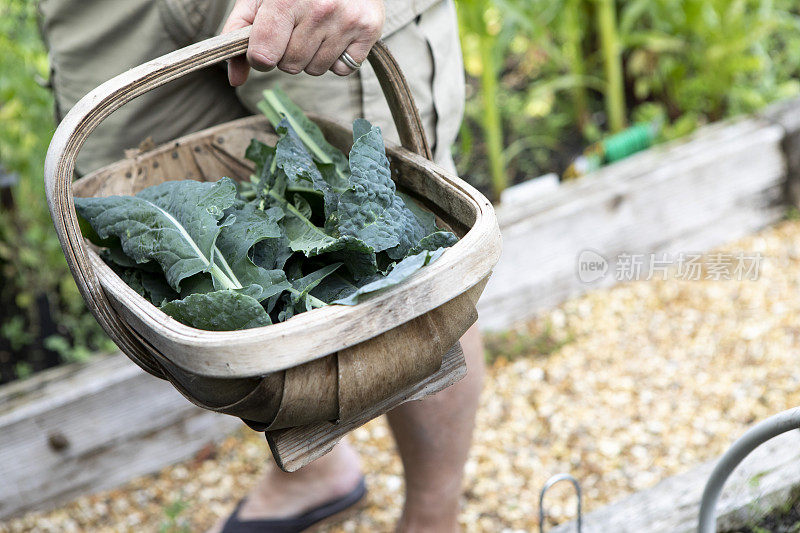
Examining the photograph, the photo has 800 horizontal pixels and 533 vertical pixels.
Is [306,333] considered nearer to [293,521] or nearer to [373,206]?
[373,206]

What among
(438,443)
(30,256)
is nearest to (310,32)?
(438,443)

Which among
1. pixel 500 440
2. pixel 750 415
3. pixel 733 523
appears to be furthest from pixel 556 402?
pixel 733 523

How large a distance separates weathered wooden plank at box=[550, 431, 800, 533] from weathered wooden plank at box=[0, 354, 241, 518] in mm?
1074

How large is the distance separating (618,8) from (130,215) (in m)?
2.32

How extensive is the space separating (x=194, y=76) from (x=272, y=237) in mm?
479

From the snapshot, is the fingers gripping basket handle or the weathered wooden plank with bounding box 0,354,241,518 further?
the weathered wooden plank with bounding box 0,354,241,518

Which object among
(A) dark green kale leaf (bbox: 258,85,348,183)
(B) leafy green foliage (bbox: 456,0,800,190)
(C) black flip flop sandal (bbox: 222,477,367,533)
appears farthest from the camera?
(B) leafy green foliage (bbox: 456,0,800,190)

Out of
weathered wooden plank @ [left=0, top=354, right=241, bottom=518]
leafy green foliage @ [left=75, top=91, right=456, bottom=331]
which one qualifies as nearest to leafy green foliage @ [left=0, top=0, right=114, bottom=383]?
weathered wooden plank @ [left=0, top=354, right=241, bottom=518]

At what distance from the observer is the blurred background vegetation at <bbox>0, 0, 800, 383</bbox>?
219 cm

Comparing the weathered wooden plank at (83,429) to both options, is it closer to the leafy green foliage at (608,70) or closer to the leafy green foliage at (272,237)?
the leafy green foliage at (272,237)

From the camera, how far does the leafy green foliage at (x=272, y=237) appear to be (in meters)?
0.93

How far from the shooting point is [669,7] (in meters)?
2.63

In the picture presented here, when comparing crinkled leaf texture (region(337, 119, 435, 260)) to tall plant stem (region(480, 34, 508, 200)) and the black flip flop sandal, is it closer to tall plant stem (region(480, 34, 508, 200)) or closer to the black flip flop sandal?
the black flip flop sandal

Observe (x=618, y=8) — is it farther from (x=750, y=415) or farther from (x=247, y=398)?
(x=247, y=398)
